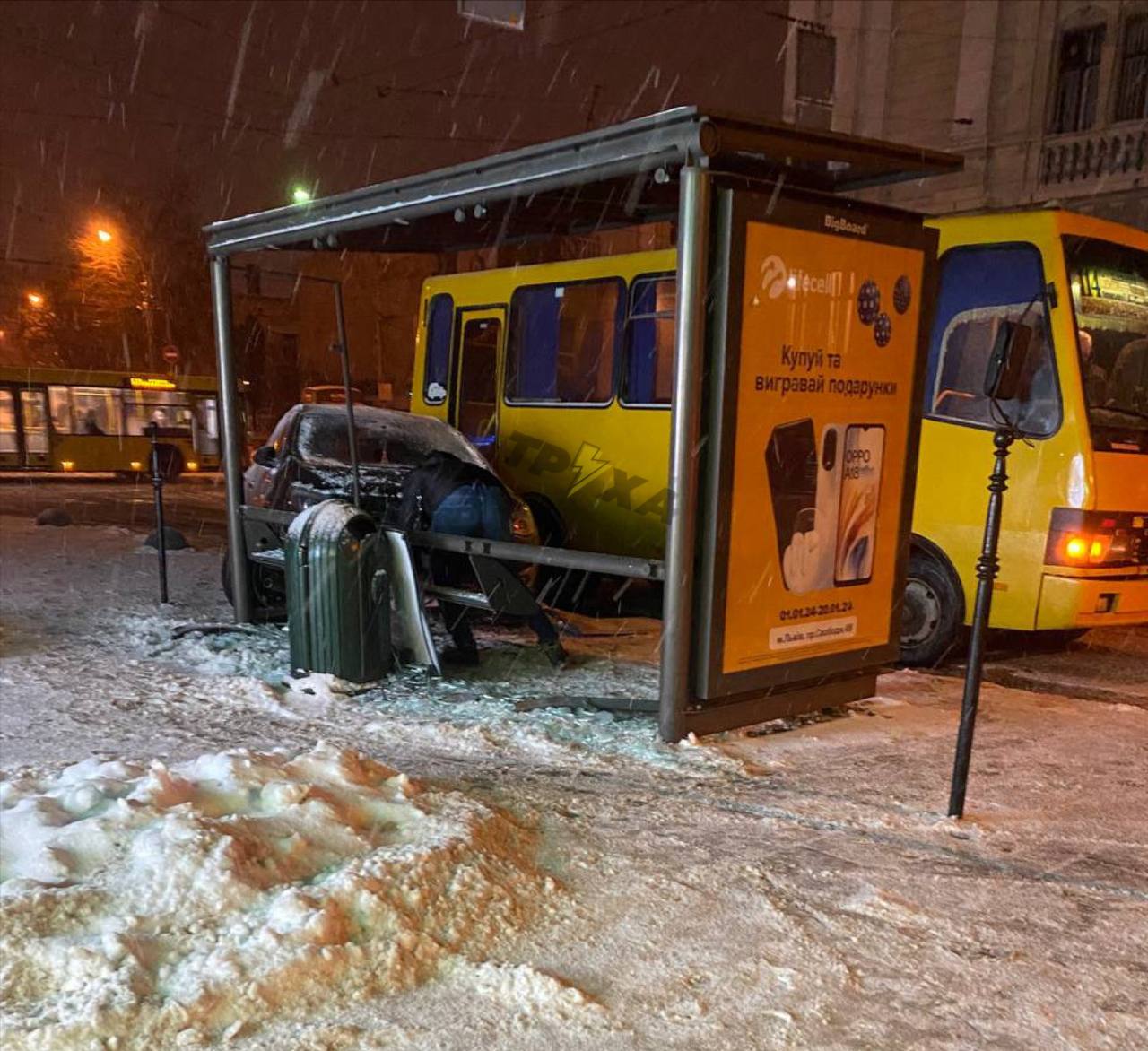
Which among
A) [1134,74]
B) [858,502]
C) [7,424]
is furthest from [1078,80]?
[7,424]

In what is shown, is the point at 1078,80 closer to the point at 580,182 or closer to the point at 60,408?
the point at 580,182

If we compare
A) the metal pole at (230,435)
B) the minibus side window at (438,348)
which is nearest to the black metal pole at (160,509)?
the metal pole at (230,435)

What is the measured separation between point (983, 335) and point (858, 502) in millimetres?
2597

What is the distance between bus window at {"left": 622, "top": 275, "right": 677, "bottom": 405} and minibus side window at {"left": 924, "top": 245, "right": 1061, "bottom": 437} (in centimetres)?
265

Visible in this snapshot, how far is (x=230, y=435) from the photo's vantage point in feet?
25.4

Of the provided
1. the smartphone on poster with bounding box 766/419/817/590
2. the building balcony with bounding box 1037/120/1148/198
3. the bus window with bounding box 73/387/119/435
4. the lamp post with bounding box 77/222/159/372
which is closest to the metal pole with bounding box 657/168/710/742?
the smartphone on poster with bounding box 766/419/817/590

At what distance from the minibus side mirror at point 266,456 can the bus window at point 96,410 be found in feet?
60.5

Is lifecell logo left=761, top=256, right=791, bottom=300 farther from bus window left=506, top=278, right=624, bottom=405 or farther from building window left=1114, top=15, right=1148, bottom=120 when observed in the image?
building window left=1114, top=15, right=1148, bottom=120

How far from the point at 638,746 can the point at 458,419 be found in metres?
7.36

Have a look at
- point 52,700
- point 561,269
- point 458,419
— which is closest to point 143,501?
point 458,419

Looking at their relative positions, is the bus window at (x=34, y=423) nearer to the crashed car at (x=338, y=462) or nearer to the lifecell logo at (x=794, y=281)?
the crashed car at (x=338, y=462)

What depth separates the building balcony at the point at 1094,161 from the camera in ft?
55.2

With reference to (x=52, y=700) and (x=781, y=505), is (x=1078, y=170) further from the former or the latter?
(x=52, y=700)

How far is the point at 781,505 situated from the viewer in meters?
5.04
